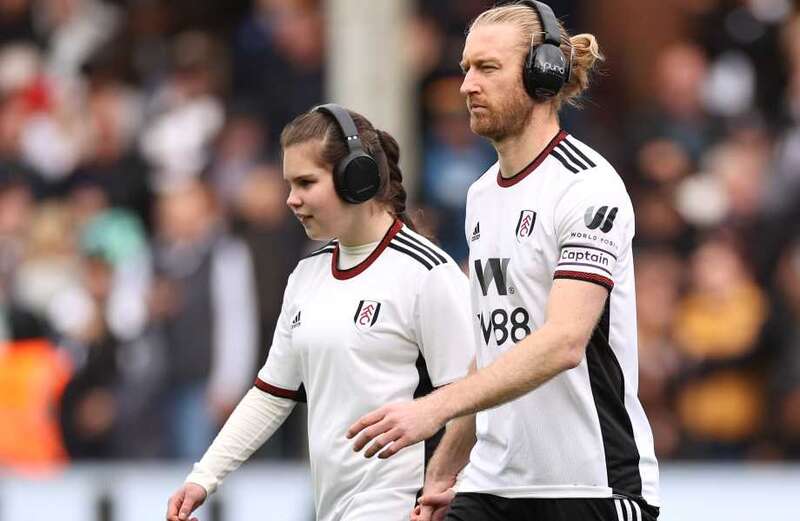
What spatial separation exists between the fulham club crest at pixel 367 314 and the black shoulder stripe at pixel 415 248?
0.67 ft

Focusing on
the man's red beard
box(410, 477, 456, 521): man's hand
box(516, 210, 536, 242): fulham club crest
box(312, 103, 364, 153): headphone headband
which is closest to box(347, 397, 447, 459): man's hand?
box(516, 210, 536, 242): fulham club crest

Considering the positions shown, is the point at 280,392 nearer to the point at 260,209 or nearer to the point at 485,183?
the point at 485,183

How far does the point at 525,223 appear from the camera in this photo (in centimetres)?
496

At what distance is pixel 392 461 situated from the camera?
17.6 ft

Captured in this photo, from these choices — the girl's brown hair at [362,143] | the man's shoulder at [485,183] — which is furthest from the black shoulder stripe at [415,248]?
the man's shoulder at [485,183]

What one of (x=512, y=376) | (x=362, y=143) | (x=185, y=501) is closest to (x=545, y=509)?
(x=512, y=376)

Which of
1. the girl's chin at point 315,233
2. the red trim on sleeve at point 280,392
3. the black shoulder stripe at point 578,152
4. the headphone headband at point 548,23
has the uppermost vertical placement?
the headphone headband at point 548,23

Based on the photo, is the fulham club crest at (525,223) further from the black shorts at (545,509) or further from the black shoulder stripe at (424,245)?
the black shorts at (545,509)

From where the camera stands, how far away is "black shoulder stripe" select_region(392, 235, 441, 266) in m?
5.41

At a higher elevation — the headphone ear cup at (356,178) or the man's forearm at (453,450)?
the headphone ear cup at (356,178)

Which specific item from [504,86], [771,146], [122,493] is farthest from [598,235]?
[771,146]

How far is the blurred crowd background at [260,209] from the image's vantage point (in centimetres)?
1026

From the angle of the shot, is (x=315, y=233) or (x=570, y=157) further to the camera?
(x=315, y=233)

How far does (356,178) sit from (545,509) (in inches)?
43.2
